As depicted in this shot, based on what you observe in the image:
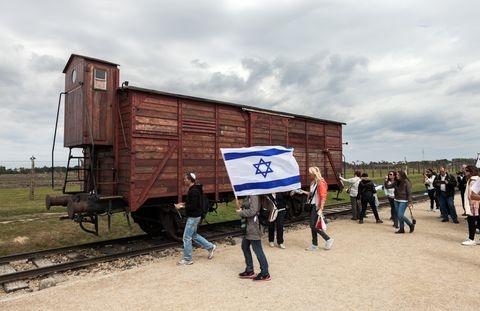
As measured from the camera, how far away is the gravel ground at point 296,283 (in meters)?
5.30

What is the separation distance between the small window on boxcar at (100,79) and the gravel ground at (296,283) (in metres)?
4.47

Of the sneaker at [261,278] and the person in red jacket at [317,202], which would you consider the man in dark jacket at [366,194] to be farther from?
the sneaker at [261,278]

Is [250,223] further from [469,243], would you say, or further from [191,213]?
[469,243]

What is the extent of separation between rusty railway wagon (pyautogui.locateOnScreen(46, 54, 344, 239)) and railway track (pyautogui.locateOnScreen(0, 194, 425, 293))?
511mm

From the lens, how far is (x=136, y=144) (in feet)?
28.8

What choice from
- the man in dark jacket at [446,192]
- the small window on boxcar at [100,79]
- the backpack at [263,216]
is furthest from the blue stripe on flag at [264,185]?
the man in dark jacket at [446,192]

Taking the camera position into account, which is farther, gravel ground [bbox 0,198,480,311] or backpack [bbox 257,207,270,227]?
backpack [bbox 257,207,270,227]

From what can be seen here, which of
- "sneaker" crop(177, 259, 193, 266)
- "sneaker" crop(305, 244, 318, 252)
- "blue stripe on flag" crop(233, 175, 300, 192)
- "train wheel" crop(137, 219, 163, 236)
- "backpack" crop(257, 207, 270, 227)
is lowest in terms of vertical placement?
"sneaker" crop(177, 259, 193, 266)

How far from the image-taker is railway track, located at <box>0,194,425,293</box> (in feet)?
22.6

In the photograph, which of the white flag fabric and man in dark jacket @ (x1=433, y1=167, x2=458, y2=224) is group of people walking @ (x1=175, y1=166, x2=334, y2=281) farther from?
man in dark jacket @ (x1=433, y1=167, x2=458, y2=224)

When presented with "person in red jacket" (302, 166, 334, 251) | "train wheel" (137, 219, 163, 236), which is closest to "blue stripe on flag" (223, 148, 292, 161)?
"person in red jacket" (302, 166, 334, 251)

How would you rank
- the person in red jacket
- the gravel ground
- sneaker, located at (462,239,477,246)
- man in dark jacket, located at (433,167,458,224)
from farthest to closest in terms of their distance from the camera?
man in dark jacket, located at (433,167,458,224), sneaker, located at (462,239,477,246), the person in red jacket, the gravel ground

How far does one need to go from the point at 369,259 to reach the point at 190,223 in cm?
377

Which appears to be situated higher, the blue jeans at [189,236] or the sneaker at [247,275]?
the blue jeans at [189,236]
